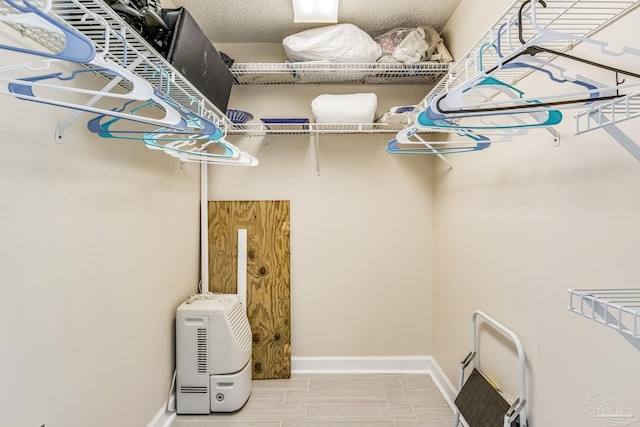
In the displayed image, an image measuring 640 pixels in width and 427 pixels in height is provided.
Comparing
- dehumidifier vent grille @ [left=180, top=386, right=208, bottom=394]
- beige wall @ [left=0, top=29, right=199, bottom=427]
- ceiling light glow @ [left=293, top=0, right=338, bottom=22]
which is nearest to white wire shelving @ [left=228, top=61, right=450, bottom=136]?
ceiling light glow @ [left=293, top=0, right=338, bottom=22]

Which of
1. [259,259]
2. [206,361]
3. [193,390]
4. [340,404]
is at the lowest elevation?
[340,404]

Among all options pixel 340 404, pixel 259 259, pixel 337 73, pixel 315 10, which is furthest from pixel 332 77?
pixel 340 404

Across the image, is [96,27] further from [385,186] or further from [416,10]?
[385,186]

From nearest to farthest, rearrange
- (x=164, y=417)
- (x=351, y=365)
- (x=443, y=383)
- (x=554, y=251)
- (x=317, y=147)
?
(x=554, y=251), (x=164, y=417), (x=443, y=383), (x=317, y=147), (x=351, y=365)

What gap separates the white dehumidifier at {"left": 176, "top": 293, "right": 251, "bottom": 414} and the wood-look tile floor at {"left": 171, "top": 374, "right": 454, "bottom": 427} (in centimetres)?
9

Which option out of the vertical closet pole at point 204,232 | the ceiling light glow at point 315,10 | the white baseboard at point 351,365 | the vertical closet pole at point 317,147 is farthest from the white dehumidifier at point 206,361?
the ceiling light glow at point 315,10

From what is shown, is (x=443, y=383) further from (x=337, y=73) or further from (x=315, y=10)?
(x=315, y=10)

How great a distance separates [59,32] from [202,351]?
1907 millimetres

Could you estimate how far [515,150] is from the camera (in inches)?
59.4

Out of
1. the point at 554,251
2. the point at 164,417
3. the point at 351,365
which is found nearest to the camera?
the point at 554,251

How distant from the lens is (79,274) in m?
1.34

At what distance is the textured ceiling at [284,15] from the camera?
6.93ft

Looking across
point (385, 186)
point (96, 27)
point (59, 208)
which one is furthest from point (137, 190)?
point (385, 186)

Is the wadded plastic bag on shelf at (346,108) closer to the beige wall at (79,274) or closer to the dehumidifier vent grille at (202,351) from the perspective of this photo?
the beige wall at (79,274)
